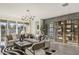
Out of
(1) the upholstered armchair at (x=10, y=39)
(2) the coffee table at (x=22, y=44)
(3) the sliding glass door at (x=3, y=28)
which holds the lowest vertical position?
(2) the coffee table at (x=22, y=44)

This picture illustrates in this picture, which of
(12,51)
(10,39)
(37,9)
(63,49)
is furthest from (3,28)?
(63,49)

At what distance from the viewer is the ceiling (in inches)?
94.9

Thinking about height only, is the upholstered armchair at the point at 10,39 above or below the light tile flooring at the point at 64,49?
above

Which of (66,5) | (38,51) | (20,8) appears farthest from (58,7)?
(38,51)

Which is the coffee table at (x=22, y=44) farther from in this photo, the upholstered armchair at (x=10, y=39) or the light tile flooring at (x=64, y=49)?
the light tile flooring at (x=64, y=49)

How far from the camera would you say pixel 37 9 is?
8.09 ft

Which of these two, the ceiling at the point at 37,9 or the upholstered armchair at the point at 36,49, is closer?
the ceiling at the point at 37,9

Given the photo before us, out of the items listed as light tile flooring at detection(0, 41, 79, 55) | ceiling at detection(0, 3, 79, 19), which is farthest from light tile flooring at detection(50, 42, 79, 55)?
ceiling at detection(0, 3, 79, 19)

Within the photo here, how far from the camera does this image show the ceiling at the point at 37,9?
2.41 meters

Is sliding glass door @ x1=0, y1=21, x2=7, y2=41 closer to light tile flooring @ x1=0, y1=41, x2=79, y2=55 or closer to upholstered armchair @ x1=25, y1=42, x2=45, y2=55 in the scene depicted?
upholstered armchair @ x1=25, y1=42, x2=45, y2=55

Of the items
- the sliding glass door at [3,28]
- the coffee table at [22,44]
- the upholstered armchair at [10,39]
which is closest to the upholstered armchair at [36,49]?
the coffee table at [22,44]
